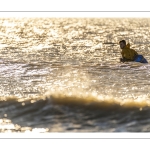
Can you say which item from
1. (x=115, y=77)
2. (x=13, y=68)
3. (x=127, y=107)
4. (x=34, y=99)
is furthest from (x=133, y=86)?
(x=13, y=68)

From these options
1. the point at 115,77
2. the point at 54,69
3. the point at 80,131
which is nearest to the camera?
the point at 80,131

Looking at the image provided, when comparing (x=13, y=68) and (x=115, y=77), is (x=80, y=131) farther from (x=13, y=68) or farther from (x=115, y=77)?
(x=13, y=68)

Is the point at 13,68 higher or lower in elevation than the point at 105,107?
higher

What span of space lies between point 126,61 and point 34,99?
757cm

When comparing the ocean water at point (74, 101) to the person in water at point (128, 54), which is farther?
the person in water at point (128, 54)

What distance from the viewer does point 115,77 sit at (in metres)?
14.9

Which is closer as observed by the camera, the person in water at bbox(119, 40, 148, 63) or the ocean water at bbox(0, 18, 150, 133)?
the ocean water at bbox(0, 18, 150, 133)

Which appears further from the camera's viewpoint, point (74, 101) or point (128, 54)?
point (128, 54)

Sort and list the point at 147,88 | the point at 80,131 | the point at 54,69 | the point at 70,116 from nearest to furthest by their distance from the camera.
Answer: the point at 80,131 → the point at 70,116 → the point at 147,88 → the point at 54,69

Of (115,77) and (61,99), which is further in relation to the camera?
(115,77)

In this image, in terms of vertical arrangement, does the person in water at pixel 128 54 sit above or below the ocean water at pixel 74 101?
above

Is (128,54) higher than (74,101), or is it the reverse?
(128,54)

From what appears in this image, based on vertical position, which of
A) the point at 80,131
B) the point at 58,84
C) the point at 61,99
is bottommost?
the point at 80,131

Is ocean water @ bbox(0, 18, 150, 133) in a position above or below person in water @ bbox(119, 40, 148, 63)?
below
